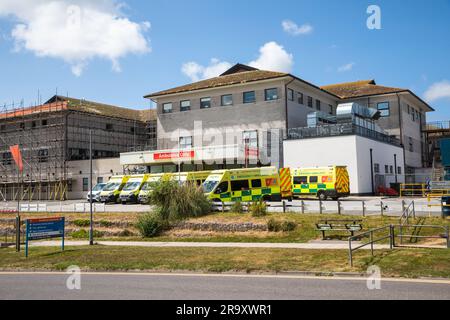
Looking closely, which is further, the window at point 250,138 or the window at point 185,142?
the window at point 185,142

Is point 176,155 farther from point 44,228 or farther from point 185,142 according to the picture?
point 44,228

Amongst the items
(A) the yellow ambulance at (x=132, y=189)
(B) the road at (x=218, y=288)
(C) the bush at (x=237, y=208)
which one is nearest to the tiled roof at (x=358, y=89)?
(A) the yellow ambulance at (x=132, y=189)

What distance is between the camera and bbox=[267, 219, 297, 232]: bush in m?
19.0

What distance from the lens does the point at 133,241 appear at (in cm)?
2030

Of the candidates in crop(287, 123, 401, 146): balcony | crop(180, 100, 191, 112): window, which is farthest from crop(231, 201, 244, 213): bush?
crop(180, 100, 191, 112): window

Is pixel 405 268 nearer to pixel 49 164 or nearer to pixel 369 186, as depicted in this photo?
pixel 369 186

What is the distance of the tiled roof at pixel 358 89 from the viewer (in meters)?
52.5

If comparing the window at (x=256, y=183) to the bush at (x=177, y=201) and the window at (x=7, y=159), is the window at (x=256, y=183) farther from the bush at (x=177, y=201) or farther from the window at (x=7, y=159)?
the window at (x=7, y=159)

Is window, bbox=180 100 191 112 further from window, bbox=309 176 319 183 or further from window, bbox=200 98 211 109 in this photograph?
window, bbox=309 176 319 183

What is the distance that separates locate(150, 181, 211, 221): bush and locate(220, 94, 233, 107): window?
24847mm

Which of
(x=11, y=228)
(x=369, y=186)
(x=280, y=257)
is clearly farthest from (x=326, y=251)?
(x=369, y=186)

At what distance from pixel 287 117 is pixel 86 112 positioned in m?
26.7

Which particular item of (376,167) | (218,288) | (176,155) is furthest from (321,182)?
(218,288)

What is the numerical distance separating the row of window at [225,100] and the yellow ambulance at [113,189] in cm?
1482
